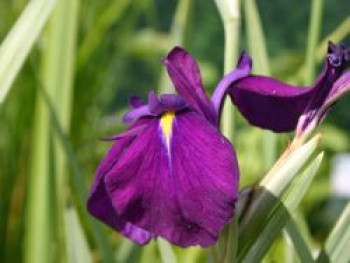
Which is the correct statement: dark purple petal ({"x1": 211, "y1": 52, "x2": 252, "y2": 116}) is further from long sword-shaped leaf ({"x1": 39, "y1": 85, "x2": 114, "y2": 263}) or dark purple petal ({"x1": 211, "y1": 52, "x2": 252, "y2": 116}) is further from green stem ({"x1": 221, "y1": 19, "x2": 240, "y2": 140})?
long sword-shaped leaf ({"x1": 39, "y1": 85, "x2": 114, "y2": 263})

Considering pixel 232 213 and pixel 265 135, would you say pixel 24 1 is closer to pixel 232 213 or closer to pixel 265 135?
pixel 265 135

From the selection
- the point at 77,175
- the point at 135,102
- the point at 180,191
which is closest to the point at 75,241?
the point at 77,175

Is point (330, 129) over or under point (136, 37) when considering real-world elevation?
under

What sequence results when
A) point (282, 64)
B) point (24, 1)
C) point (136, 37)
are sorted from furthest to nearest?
1. point (136, 37)
2. point (282, 64)
3. point (24, 1)

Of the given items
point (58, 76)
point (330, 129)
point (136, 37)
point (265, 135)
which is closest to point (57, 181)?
point (58, 76)

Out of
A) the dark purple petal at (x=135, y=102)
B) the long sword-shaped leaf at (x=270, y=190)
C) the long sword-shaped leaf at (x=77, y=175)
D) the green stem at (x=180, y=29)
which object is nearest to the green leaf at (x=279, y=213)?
the long sword-shaped leaf at (x=270, y=190)

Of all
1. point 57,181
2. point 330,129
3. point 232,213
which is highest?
point 232,213
